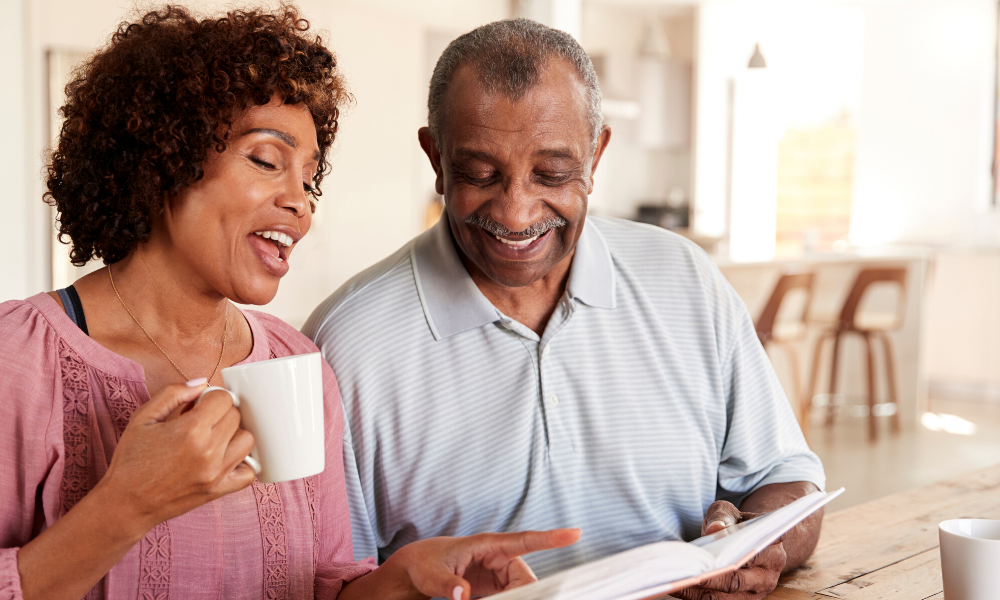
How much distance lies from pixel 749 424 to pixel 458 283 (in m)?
0.57

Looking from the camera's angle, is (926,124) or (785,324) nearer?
(785,324)

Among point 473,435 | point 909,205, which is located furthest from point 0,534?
point 909,205

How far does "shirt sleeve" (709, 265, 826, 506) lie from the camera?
1546mm

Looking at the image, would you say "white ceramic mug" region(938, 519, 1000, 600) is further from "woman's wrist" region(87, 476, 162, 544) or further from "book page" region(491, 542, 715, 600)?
"woman's wrist" region(87, 476, 162, 544)

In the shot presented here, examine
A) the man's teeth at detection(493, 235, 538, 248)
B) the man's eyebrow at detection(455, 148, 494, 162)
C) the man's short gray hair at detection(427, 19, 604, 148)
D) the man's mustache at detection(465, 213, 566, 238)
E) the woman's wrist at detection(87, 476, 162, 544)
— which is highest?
the man's short gray hair at detection(427, 19, 604, 148)

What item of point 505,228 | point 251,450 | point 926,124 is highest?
point 926,124

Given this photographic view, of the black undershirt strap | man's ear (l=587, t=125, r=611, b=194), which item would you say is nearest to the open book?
the black undershirt strap

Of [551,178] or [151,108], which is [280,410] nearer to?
[151,108]

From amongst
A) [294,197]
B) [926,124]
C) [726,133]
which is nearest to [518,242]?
[294,197]

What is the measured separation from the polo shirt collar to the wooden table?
0.53m

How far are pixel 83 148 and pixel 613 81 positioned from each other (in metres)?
6.92

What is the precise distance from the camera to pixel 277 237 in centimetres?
112

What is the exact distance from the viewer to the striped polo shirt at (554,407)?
1.44 m

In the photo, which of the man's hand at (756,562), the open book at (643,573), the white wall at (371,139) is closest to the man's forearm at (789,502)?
the man's hand at (756,562)
